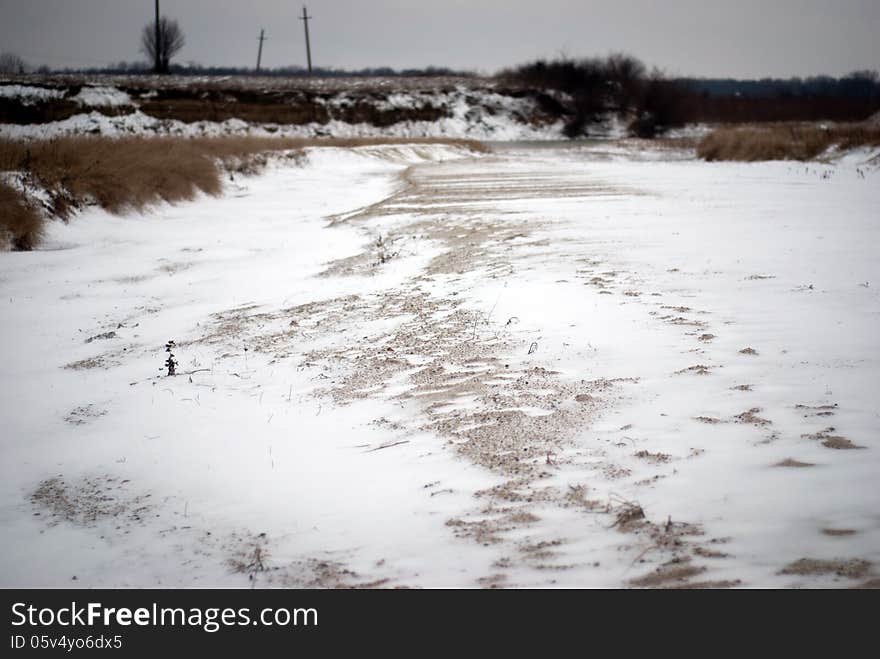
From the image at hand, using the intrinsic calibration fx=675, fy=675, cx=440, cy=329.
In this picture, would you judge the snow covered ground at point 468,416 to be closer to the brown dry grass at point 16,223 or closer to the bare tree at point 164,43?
the brown dry grass at point 16,223

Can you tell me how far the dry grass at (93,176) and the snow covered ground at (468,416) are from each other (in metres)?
2.57

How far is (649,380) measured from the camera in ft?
12.5

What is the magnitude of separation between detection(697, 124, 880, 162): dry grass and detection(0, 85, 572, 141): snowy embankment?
33.5 meters

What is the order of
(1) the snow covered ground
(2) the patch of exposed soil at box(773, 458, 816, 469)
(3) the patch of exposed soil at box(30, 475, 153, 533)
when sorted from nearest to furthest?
(1) the snow covered ground → (2) the patch of exposed soil at box(773, 458, 816, 469) → (3) the patch of exposed soil at box(30, 475, 153, 533)

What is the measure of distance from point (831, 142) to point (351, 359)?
66.2 ft

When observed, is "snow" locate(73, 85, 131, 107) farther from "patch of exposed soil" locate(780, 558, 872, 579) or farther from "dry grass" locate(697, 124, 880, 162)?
"patch of exposed soil" locate(780, 558, 872, 579)

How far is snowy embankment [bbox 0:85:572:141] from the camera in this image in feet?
149

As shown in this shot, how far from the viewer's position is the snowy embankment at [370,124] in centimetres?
4550

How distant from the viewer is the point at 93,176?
40.1ft

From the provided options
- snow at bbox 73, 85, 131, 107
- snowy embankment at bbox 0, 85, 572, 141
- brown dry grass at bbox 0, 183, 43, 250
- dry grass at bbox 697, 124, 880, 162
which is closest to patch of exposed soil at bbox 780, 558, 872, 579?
brown dry grass at bbox 0, 183, 43, 250

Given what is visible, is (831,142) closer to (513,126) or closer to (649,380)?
(649,380)
